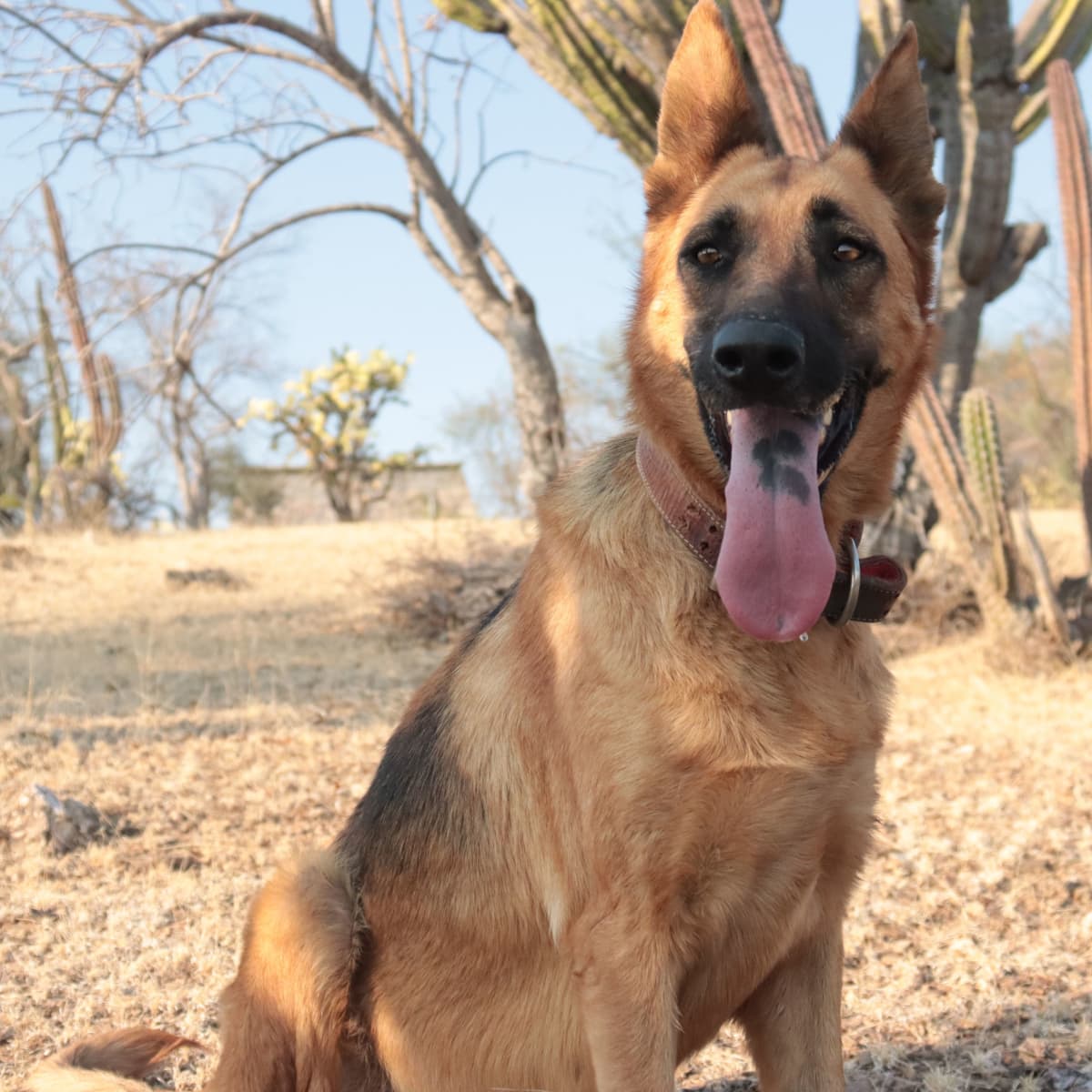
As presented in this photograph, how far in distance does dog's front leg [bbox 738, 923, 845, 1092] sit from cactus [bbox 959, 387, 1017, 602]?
18.1ft

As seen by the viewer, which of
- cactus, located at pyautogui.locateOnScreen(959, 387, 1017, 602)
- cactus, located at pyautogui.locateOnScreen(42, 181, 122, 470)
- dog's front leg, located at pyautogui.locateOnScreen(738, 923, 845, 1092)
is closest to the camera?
dog's front leg, located at pyautogui.locateOnScreen(738, 923, 845, 1092)

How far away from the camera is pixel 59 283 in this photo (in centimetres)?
1019

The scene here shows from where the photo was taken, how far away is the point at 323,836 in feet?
17.0

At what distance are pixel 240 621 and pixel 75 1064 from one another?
813cm

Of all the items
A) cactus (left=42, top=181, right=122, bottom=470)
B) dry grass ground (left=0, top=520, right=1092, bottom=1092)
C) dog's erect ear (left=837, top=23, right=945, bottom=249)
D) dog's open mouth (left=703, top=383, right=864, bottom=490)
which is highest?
cactus (left=42, top=181, right=122, bottom=470)

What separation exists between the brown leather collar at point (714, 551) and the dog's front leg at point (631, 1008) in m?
0.79

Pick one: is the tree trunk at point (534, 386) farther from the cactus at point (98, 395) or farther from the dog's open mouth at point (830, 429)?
the dog's open mouth at point (830, 429)

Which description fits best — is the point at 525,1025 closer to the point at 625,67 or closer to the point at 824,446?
the point at 824,446

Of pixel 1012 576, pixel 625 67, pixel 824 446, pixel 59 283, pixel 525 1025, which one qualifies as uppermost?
pixel 625 67

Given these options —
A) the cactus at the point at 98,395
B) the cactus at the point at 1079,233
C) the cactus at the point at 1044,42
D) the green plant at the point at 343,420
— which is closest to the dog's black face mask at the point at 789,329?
the cactus at the point at 1079,233

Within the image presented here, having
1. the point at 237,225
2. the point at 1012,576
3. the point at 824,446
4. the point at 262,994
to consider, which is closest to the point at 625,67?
the point at 237,225

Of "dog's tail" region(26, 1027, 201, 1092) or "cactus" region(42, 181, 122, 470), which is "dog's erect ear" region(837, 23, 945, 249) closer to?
"dog's tail" region(26, 1027, 201, 1092)

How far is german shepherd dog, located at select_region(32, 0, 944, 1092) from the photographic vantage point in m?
2.26

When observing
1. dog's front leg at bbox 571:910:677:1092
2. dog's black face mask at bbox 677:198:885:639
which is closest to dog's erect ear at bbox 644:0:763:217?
dog's black face mask at bbox 677:198:885:639
